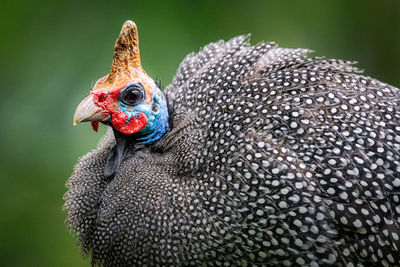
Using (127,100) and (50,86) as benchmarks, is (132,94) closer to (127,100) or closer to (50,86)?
(127,100)

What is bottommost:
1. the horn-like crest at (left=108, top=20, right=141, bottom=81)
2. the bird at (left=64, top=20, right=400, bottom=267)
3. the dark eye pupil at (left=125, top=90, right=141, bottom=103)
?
the bird at (left=64, top=20, right=400, bottom=267)

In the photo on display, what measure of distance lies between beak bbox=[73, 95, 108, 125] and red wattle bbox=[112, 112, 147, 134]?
8cm

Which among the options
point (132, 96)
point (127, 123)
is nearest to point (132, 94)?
point (132, 96)

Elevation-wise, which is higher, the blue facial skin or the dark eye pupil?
the dark eye pupil

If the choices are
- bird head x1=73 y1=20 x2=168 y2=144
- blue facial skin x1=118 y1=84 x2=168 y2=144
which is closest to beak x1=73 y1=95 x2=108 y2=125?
bird head x1=73 y1=20 x2=168 y2=144

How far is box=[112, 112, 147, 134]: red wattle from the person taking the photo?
2941mm

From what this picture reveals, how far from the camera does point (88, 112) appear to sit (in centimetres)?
284

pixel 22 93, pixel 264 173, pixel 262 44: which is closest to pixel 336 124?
pixel 264 173

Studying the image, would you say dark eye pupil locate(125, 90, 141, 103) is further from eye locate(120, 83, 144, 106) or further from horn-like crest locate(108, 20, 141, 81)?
horn-like crest locate(108, 20, 141, 81)

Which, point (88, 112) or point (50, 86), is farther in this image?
point (50, 86)

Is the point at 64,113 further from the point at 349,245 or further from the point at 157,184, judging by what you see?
the point at 349,245

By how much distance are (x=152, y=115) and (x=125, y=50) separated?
1.38ft

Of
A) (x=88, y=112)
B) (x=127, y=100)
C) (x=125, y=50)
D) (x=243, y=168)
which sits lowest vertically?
(x=243, y=168)

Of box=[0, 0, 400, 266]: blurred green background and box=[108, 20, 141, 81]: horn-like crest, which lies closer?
box=[108, 20, 141, 81]: horn-like crest
